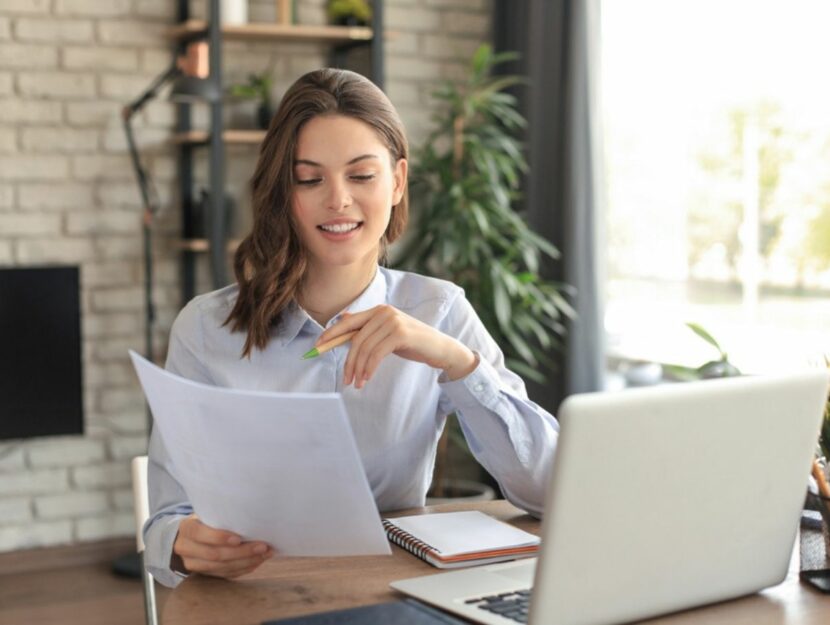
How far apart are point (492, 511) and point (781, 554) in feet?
1.75

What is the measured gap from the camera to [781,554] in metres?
1.27

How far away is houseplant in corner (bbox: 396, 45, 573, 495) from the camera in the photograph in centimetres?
368

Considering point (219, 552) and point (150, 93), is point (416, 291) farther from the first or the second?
point (150, 93)

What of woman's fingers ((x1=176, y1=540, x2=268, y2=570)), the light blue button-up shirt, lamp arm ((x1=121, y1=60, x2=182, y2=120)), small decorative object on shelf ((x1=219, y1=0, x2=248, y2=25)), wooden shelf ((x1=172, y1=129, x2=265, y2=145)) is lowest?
woman's fingers ((x1=176, y1=540, x2=268, y2=570))

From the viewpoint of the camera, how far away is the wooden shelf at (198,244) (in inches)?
145

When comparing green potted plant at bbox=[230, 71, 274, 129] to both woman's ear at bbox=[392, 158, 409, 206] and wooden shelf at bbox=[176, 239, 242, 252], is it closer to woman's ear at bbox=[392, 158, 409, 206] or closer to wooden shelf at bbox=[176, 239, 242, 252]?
wooden shelf at bbox=[176, 239, 242, 252]

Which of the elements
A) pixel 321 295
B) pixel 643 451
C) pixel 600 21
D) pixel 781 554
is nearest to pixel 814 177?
pixel 600 21

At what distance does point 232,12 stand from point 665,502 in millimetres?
2946

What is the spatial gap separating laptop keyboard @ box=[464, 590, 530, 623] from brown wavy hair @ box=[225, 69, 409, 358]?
642mm

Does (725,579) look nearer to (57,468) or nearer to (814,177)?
(814,177)

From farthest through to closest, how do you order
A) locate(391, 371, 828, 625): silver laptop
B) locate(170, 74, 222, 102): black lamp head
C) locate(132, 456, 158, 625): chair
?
locate(170, 74, 222, 102): black lamp head
locate(132, 456, 158, 625): chair
locate(391, 371, 828, 625): silver laptop

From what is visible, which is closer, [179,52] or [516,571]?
[516,571]

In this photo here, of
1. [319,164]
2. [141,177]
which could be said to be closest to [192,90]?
[141,177]

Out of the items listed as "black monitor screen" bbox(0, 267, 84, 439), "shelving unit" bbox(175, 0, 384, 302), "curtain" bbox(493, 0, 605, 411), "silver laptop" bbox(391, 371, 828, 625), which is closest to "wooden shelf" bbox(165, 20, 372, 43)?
"shelving unit" bbox(175, 0, 384, 302)
